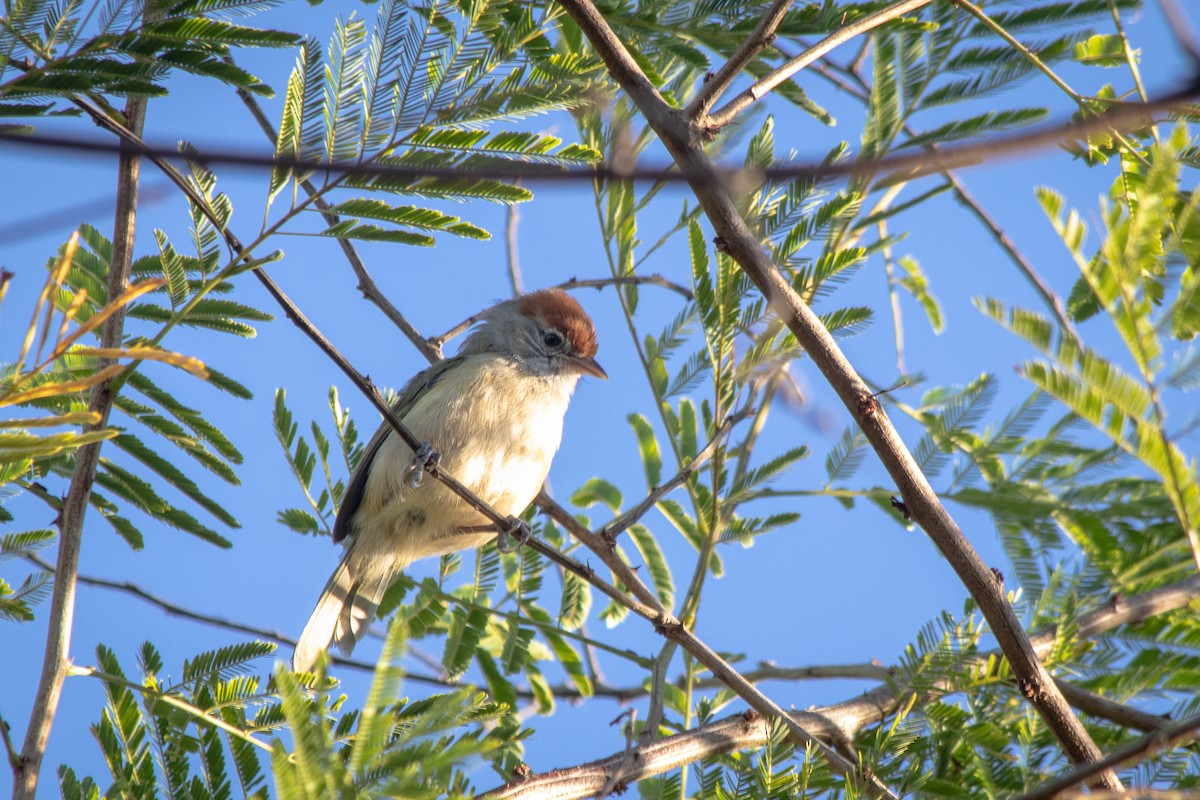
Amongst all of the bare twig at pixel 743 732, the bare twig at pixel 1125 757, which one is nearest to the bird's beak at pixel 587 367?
the bare twig at pixel 743 732

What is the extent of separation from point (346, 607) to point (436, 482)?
31.3 inches

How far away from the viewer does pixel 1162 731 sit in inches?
72.7

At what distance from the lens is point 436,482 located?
180 inches

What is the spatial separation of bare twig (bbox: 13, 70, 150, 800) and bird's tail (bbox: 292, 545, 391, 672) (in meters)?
1.60

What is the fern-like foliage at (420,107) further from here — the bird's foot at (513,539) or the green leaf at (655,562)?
the green leaf at (655,562)

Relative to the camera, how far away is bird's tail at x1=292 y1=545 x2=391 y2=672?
4.72 metres

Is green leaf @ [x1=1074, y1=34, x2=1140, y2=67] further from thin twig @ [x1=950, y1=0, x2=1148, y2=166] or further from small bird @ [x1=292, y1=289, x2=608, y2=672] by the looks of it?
small bird @ [x1=292, y1=289, x2=608, y2=672]

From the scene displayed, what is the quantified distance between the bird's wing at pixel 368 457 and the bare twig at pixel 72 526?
137cm

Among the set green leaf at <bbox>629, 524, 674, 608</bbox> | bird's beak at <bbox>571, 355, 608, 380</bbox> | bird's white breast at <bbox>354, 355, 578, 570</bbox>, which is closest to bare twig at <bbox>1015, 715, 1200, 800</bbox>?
bird's white breast at <bbox>354, 355, 578, 570</bbox>

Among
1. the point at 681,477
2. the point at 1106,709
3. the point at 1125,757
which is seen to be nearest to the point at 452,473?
the point at 681,477

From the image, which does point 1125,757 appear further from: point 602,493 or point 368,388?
point 602,493

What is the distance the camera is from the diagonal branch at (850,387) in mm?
2521

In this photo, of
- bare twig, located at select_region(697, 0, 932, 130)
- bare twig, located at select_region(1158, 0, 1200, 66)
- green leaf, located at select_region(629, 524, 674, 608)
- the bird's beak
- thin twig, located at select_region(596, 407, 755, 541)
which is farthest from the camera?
the bird's beak

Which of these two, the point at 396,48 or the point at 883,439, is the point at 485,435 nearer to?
the point at 396,48
